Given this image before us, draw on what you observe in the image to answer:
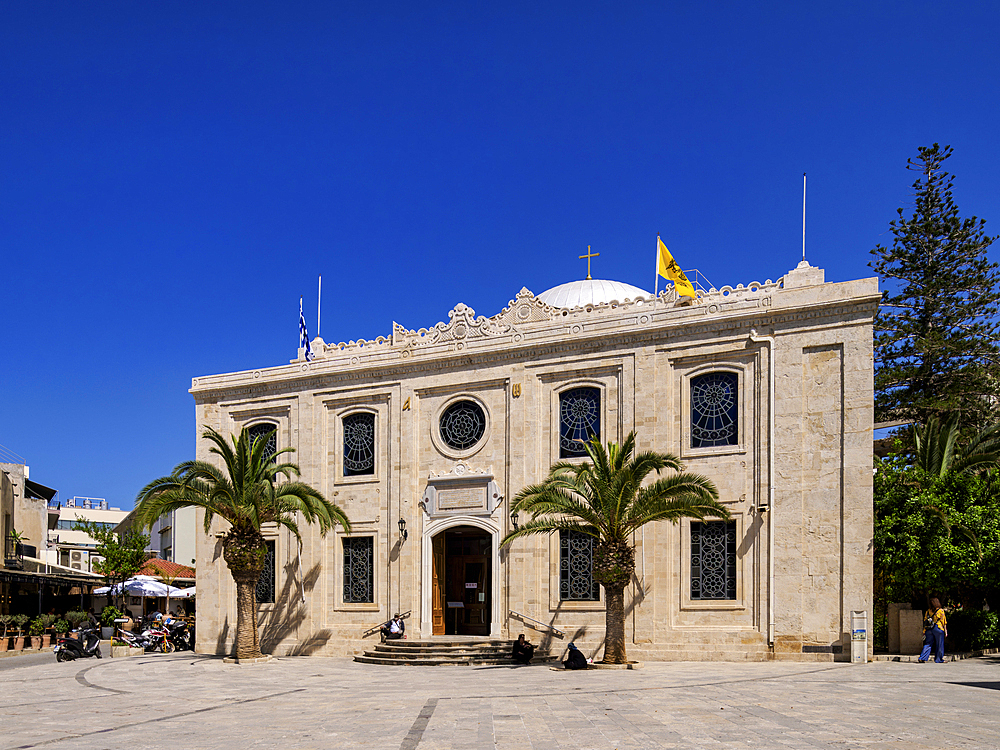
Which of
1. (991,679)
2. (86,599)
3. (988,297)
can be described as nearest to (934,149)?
(988,297)

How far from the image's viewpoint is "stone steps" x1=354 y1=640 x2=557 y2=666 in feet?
69.6

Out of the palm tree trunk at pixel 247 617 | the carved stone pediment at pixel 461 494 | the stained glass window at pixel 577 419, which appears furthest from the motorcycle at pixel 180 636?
the stained glass window at pixel 577 419

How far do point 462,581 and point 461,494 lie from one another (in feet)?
8.30

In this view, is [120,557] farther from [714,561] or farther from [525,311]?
Answer: [714,561]

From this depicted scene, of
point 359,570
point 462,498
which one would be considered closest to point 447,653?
point 462,498

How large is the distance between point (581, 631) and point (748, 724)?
10.6 meters

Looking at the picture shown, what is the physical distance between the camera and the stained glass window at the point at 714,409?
21.0m

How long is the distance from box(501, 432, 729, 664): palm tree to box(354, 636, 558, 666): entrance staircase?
306cm

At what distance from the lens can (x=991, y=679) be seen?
15328 mm

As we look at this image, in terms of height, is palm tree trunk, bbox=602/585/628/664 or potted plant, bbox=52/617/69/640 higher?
palm tree trunk, bbox=602/585/628/664

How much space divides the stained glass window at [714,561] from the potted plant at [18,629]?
816 inches

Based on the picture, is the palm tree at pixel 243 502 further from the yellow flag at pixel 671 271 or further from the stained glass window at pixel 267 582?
the yellow flag at pixel 671 271

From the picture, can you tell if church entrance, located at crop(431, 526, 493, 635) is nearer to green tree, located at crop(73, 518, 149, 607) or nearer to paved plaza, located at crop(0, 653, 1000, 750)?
paved plaza, located at crop(0, 653, 1000, 750)

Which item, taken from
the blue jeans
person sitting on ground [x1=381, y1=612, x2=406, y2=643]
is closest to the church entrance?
person sitting on ground [x1=381, y1=612, x2=406, y2=643]
